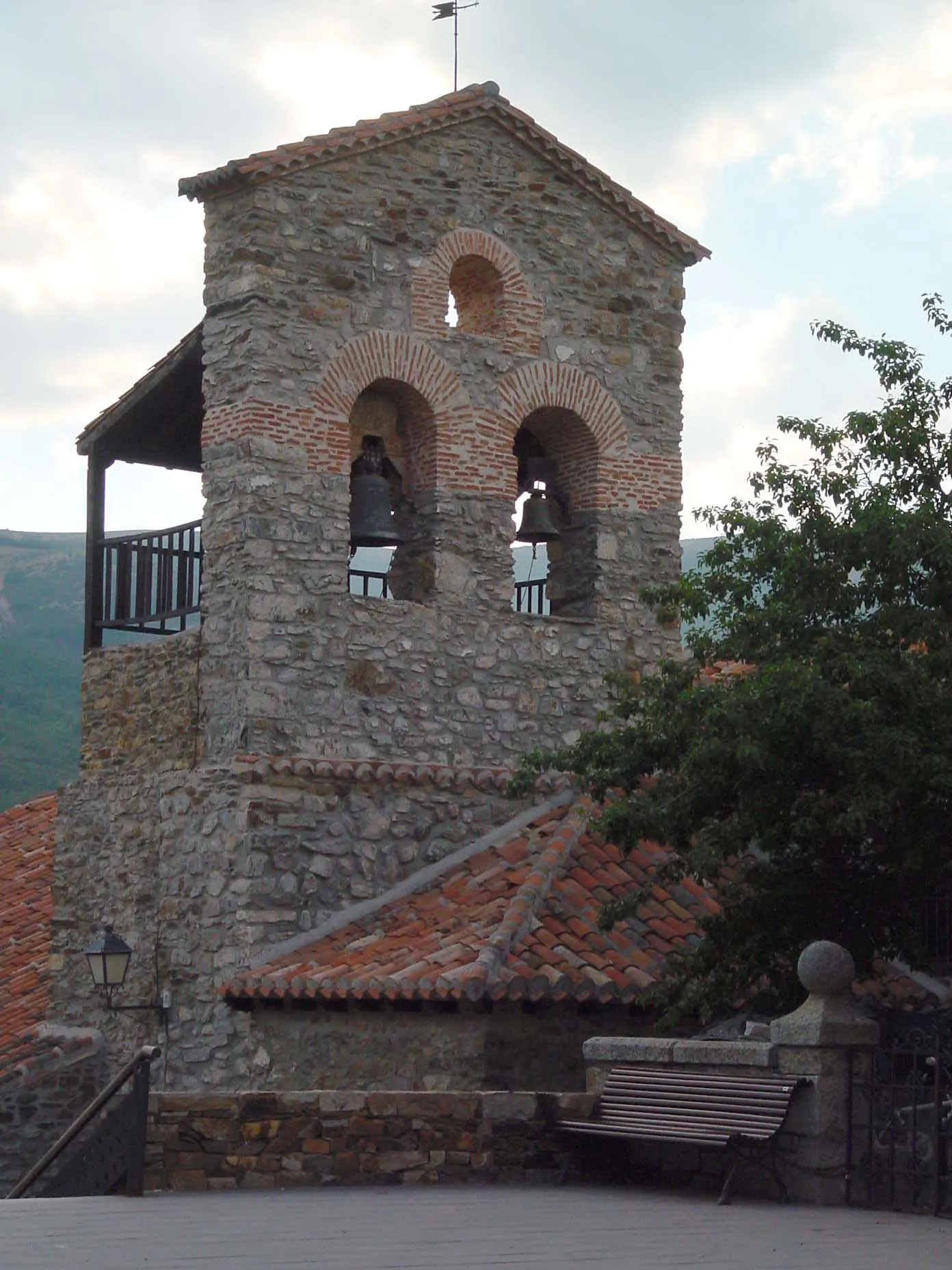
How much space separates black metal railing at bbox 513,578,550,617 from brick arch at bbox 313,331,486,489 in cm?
153

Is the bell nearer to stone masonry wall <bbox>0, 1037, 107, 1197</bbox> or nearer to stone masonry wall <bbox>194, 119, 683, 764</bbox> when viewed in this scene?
stone masonry wall <bbox>194, 119, 683, 764</bbox>

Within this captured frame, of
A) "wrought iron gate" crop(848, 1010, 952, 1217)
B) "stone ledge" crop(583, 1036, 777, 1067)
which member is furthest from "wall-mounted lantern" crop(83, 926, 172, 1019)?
"wrought iron gate" crop(848, 1010, 952, 1217)

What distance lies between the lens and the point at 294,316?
53.3 ft

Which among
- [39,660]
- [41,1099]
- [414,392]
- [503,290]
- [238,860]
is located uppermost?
[39,660]

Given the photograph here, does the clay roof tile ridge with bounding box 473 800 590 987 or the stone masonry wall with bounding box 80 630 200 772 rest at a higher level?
the stone masonry wall with bounding box 80 630 200 772

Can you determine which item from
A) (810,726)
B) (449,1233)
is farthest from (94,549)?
(449,1233)

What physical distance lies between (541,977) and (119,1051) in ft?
14.9

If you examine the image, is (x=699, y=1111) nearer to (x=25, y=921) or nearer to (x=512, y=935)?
(x=512, y=935)

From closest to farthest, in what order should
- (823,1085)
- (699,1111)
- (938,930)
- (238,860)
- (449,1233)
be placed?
(449,1233) < (823,1085) < (699,1111) < (938,930) < (238,860)

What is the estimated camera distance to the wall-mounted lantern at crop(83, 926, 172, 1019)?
53.1 ft

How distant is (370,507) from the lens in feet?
54.2

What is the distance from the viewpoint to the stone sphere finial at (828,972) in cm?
1052

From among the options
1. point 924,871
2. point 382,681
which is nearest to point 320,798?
point 382,681

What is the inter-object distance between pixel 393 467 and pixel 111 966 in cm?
469
